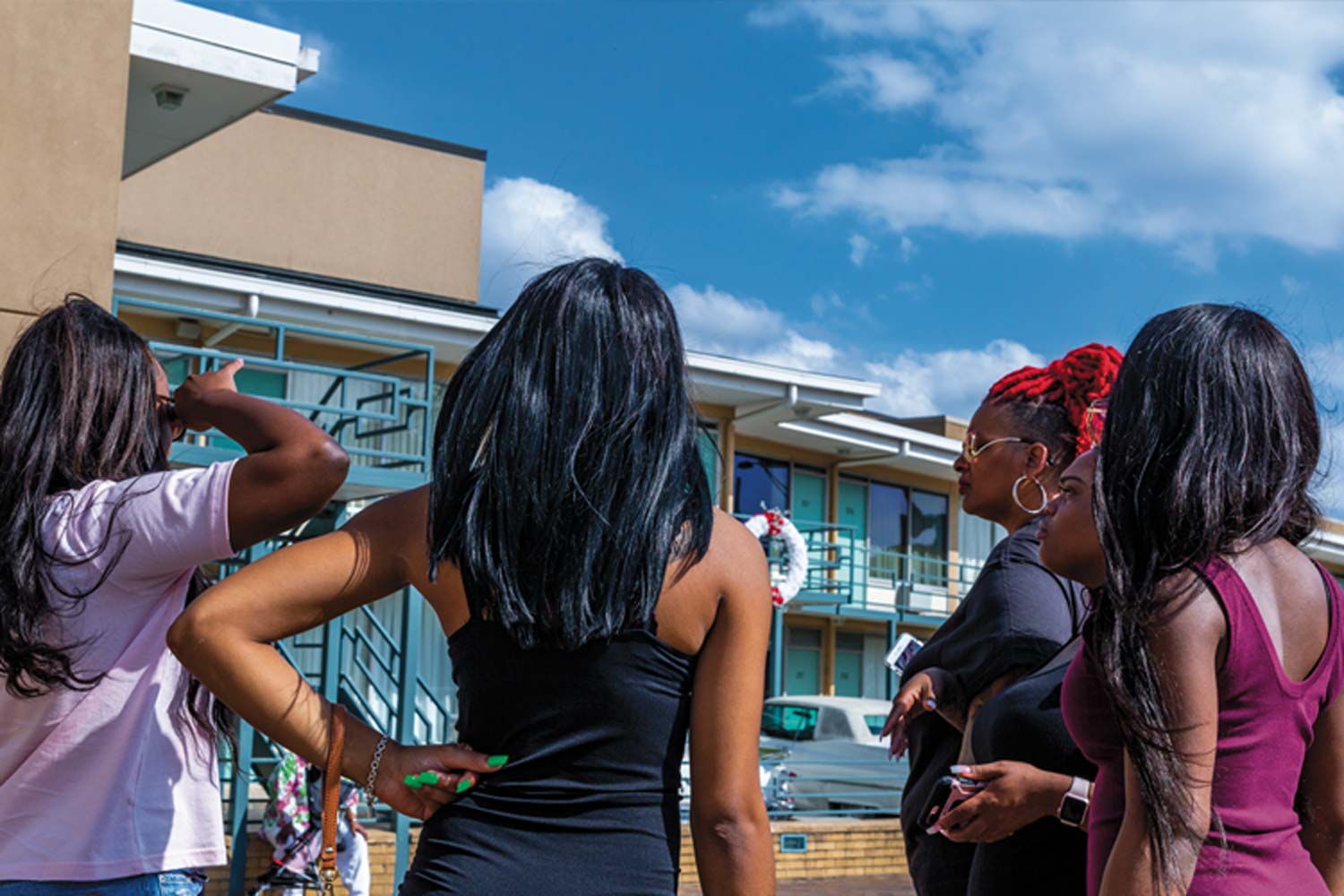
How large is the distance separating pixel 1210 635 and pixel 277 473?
155 centimetres

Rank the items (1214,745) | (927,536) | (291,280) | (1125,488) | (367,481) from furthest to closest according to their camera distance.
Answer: (927,536) → (291,280) → (367,481) → (1125,488) → (1214,745)

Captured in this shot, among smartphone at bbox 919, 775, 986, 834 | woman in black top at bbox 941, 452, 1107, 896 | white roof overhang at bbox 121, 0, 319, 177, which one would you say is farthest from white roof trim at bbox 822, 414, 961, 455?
woman in black top at bbox 941, 452, 1107, 896

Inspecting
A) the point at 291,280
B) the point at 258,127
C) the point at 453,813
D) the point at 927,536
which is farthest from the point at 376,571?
the point at 927,536

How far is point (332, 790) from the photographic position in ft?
7.48

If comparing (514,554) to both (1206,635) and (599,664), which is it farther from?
(1206,635)

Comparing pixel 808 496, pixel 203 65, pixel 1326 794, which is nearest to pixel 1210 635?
pixel 1326 794

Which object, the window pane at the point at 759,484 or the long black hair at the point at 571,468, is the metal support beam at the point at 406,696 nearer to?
the long black hair at the point at 571,468

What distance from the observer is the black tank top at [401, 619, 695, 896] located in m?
2.10

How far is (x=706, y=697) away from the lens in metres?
2.18

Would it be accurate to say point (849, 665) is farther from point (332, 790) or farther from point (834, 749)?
point (332, 790)

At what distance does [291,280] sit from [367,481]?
5607mm

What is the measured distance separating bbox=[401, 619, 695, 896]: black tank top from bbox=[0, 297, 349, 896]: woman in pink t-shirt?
0.64 metres

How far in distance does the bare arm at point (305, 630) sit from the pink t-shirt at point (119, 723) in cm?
43

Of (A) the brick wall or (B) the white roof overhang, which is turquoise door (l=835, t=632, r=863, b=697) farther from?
(B) the white roof overhang
